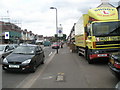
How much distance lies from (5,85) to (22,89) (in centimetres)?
91

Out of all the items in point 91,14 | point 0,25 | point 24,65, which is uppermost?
point 0,25

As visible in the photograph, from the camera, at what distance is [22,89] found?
5434mm

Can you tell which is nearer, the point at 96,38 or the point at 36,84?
the point at 36,84

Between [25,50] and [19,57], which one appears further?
[25,50]

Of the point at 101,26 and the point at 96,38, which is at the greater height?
the point at 101,26

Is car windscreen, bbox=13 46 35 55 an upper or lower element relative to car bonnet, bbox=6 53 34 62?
upper

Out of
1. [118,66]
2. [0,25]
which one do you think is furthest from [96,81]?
[0,25]

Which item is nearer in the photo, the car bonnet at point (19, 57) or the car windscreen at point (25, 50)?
the car bonnet at point (19, 57)

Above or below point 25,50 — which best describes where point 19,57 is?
below

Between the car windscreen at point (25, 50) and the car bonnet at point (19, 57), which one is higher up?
the car windscreen at point (25, 50)

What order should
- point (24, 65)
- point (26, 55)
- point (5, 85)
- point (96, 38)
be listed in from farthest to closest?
1. point (96, 38)
2. point (26, 55)
3. point (24, 65)
4. point (5, 85)

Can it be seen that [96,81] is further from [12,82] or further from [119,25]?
[119,25]

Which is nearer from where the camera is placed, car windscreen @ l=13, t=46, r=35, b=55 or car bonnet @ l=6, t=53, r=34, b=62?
car bonnet @ l=6, t=53, r=34, b=62

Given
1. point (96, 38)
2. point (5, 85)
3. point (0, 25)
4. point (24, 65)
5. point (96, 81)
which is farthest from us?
point (0, 25)
